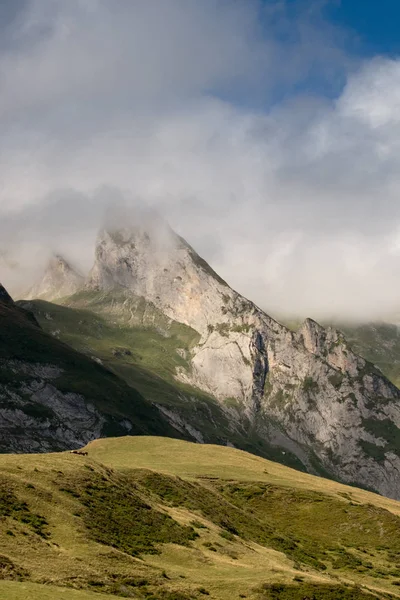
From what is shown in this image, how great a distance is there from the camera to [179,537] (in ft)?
254

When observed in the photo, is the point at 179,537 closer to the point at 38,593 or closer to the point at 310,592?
the point at 310,592

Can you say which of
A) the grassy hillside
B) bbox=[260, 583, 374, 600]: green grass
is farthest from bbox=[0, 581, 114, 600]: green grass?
bbox=[260, 583, 374, 600]: green grass

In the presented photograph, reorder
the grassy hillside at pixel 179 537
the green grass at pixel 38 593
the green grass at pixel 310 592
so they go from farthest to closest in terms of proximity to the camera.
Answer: the green grass at pixel 310 592, the grassy hillside at pixel 179 537, the green grass at pixel 38 593

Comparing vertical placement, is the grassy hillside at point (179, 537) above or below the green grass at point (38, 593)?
above

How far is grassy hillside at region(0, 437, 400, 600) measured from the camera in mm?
55781

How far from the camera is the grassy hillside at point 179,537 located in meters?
55.8

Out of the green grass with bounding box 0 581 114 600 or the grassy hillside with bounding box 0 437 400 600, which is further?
the grassy hillside with bounding box 0 437 400 600

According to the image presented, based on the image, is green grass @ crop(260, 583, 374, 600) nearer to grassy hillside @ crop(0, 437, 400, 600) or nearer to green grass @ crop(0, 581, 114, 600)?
grassy hillside @ crop(0, 437, 400, 600)

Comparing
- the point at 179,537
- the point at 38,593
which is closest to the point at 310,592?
the point at 179,537

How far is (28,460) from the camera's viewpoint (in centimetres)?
8669

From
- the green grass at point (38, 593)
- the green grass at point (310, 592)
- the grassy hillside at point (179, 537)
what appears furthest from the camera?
the green grass at point (310, 592)

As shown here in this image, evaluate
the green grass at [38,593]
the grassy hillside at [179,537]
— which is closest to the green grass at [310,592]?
the grassy hillside at [179,537]

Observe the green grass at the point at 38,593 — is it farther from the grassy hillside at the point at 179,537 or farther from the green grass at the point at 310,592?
the green grass at the point at 310,592

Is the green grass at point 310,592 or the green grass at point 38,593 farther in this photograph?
the green grass at point 310,592
